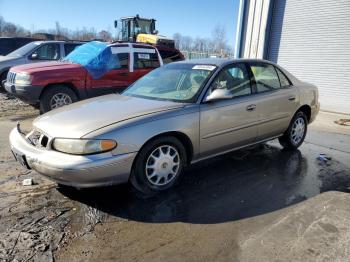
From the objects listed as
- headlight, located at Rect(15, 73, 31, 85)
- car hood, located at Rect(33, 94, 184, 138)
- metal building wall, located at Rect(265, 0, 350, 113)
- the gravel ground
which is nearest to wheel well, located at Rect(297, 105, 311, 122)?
car hood, located at Rect(33, 94, 184, 138)

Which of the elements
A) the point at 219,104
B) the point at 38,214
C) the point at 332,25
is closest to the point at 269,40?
the point at 332,25

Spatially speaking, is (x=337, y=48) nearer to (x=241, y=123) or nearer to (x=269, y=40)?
(x=269, y=40)

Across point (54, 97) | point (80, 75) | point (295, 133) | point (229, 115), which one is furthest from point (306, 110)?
point (54, 97)

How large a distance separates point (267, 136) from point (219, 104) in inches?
53.1

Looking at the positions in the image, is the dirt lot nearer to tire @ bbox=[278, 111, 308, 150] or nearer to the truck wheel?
tire @ bbox=[278, 111, 308, 150]

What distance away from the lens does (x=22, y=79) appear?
7598 millimetres

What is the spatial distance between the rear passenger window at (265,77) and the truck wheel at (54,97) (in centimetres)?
456

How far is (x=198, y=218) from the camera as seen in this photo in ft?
11.8

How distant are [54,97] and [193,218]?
17.6ft

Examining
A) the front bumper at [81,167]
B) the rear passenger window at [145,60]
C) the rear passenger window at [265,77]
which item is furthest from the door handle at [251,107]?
the rear passenger window at [145,60]

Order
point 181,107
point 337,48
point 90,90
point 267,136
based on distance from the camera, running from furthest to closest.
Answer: point 337,48 < point 90,90 < point 267,136 < point 181,107

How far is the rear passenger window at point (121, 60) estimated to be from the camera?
8.52 metres

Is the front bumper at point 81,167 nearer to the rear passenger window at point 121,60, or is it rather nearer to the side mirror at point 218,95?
the side mirror at point 218,95

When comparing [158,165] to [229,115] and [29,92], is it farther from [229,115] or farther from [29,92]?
[29,92]
